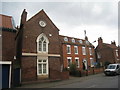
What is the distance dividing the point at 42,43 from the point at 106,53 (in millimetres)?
28453

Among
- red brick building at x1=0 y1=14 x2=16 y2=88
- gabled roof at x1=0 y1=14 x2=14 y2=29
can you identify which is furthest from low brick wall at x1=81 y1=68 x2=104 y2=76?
gabled roof at x1=0 y1=14 x2=14 y2=29

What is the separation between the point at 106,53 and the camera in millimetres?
41688

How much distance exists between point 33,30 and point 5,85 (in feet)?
27.0

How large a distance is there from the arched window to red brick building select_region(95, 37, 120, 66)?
25.1m

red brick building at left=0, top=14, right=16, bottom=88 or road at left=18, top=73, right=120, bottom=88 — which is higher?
red brick building at left=0, top=14, right=16, bottom=88

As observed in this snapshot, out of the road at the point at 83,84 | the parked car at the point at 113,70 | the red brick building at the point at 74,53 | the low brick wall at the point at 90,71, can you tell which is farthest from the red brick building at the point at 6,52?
the parked car at the point at 113,70

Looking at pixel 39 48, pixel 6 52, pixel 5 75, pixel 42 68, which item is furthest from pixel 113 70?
pixel 6 52

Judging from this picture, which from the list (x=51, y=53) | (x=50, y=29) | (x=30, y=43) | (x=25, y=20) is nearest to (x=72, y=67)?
(x=51, y=53)

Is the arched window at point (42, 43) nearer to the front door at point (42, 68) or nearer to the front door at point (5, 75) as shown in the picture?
the front door at point (42, 68)

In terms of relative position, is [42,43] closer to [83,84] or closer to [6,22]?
[6,22]

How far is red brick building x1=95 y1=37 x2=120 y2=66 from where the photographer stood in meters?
39.9

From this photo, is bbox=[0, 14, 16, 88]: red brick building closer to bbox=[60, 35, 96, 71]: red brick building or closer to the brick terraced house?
the brick terraced house

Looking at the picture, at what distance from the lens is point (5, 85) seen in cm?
1452

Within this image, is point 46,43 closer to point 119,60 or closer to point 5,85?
point 5,85
